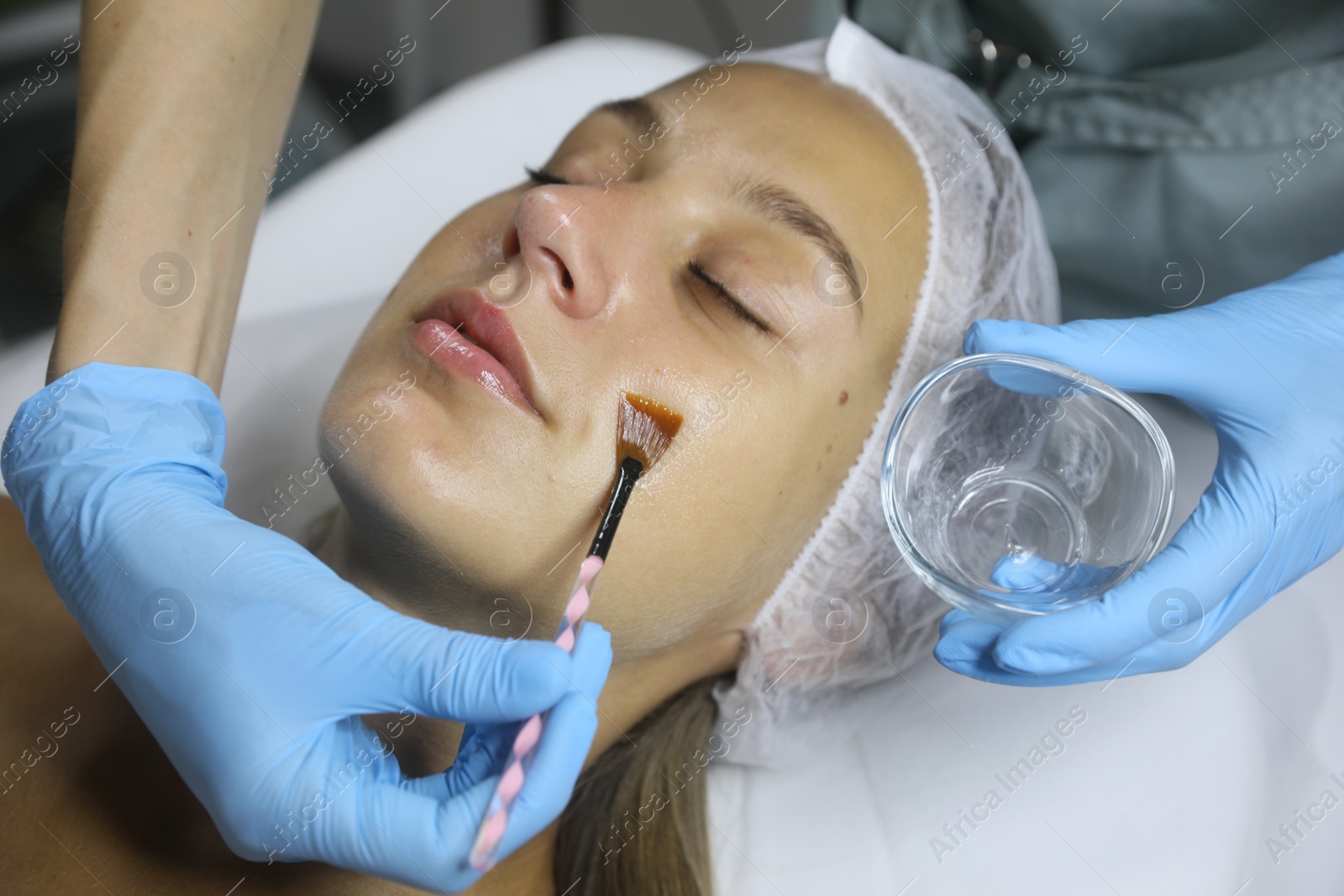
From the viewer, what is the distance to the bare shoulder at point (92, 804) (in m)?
1.07

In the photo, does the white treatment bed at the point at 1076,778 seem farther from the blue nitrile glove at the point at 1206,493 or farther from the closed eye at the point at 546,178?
the closed eye at the point at 546,178

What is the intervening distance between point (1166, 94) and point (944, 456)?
74 cm

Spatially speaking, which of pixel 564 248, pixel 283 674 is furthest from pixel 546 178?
pixel 283 674

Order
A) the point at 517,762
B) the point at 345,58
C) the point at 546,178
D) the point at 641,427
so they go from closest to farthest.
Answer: the point at 517,762
the point at 641,427
the point at 546,178
the point at 345,58

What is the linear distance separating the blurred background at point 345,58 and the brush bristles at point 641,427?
5.19 ft

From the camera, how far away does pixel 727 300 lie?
110 cm

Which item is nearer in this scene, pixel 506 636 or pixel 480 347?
pixel 480 347

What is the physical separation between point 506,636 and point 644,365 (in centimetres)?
36

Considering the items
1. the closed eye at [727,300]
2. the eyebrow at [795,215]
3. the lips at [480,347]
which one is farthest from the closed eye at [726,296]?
the lips at [480,347]

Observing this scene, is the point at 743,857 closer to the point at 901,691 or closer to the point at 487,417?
the point at 901,691

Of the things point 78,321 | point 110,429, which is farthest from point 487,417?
point 78,321

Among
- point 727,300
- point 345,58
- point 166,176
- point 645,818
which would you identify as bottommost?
point 645,818

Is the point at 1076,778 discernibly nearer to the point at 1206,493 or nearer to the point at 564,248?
the point at 1206,493

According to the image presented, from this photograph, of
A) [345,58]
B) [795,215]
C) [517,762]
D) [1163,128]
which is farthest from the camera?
[345,58]
